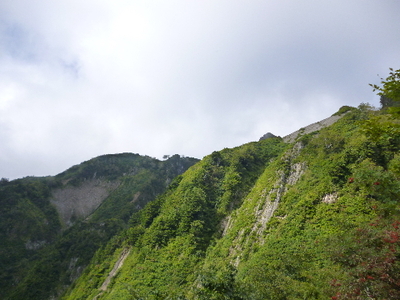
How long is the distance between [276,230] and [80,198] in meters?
98.2

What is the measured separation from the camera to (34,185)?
96.1 m

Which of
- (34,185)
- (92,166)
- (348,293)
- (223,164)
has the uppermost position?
(92,166)

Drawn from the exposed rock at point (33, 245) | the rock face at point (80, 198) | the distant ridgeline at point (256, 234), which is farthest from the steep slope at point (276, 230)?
the rock face at point (80, 198)

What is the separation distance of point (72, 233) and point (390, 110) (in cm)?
8013

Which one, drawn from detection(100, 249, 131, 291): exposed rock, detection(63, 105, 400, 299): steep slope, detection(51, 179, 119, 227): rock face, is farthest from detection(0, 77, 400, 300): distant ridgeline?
detection(51, 179, 119, 227): rock face

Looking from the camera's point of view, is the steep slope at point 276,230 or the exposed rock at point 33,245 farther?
the exposed rock at point 33,245

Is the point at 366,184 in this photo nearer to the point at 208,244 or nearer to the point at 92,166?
the point at 208,244

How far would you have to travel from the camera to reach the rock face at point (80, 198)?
95.7 m

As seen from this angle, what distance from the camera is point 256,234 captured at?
104ft

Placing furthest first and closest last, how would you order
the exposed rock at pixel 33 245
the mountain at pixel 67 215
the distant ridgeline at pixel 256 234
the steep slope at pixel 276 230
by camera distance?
the exposed rock at pixel 33 245 → the mountain at pixel 67 215 → the distant ridgeline at pixel 256 234 → the steep slope at pixel 276 230

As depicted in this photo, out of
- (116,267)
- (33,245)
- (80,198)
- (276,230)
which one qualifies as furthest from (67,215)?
(276,230)

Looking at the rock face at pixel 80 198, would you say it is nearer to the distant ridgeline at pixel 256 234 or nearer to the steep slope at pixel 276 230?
the distant ridgeline at pixel 256 234

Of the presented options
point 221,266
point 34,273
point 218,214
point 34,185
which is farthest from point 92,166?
point 221,266

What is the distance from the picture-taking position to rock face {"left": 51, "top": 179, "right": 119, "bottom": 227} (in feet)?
314
